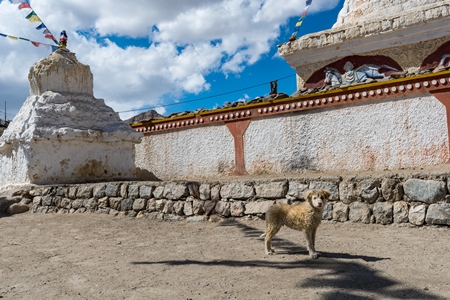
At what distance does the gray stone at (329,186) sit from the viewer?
5.45 meters

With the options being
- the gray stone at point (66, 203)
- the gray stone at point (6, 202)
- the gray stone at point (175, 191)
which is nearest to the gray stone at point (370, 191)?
the gray stone at point (175, 191)

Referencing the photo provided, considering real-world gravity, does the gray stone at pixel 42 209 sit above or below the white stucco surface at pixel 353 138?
below

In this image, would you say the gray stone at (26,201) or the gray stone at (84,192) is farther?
the gray stone at (26,201)

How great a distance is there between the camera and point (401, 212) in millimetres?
4996

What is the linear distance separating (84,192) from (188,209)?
7.18ft

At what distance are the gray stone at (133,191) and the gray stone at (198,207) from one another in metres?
1.09

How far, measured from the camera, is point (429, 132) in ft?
21.7

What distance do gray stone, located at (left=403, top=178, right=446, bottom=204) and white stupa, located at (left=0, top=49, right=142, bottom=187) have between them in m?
6.05

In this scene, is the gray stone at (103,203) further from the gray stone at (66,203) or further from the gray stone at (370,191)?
the gray stone at (370,191)

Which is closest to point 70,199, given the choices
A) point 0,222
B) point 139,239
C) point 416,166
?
point 0,222

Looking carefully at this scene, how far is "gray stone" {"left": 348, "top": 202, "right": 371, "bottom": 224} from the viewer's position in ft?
17.1

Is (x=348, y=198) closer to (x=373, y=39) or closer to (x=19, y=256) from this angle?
(x=19, y=256)

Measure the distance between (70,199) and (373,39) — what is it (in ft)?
25.4

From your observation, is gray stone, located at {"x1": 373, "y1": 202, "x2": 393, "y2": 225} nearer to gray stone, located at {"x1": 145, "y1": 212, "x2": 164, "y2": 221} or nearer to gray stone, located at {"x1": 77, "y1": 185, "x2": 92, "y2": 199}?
gray stone, located at {"x1": 145, "y1": 212, "x2": 164, "y2": 221}
